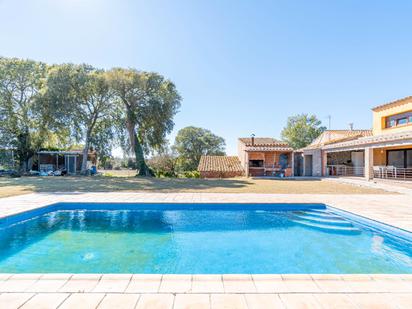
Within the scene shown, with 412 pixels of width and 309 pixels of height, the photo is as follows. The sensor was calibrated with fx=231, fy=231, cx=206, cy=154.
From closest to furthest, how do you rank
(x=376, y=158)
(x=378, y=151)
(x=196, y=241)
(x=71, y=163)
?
1. (x=196, y=241)
2. (x=376, y=158)
3. (x=378, y=151)
4. (x=71, y=163)

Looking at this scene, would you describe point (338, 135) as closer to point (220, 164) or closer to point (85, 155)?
point (220, 164)

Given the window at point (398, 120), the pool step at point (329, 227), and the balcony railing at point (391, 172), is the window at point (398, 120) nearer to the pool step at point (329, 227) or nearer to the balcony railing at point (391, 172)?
the balcony railing at point (391, 172)

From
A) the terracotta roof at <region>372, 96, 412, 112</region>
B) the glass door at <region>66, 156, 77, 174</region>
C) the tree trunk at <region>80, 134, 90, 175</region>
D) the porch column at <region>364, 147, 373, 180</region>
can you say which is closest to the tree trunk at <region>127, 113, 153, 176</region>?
the tree trunk at <region>80, 134, 90, 175</region>

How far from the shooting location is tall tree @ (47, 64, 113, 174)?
1916 cm

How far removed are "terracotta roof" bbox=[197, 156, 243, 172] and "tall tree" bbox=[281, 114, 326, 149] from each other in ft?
55.9

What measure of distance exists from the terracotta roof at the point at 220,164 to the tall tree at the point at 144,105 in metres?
4.78

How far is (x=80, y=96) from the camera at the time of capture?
2017 centimetres

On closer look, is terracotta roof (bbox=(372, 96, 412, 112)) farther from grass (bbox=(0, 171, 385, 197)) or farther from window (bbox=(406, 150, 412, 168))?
grass (bbox=(0, 171, 385, 197))

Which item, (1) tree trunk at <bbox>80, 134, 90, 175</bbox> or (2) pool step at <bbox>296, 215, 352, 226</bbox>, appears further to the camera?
(1) tree trunk at <bbox>80, 134, 90, 175</bbox>

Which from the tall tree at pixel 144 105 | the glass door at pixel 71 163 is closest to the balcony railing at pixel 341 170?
the tall tree at pixel 144 105

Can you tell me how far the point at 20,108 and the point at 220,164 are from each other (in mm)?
20262

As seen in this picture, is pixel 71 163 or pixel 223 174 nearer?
pixel 223 174
